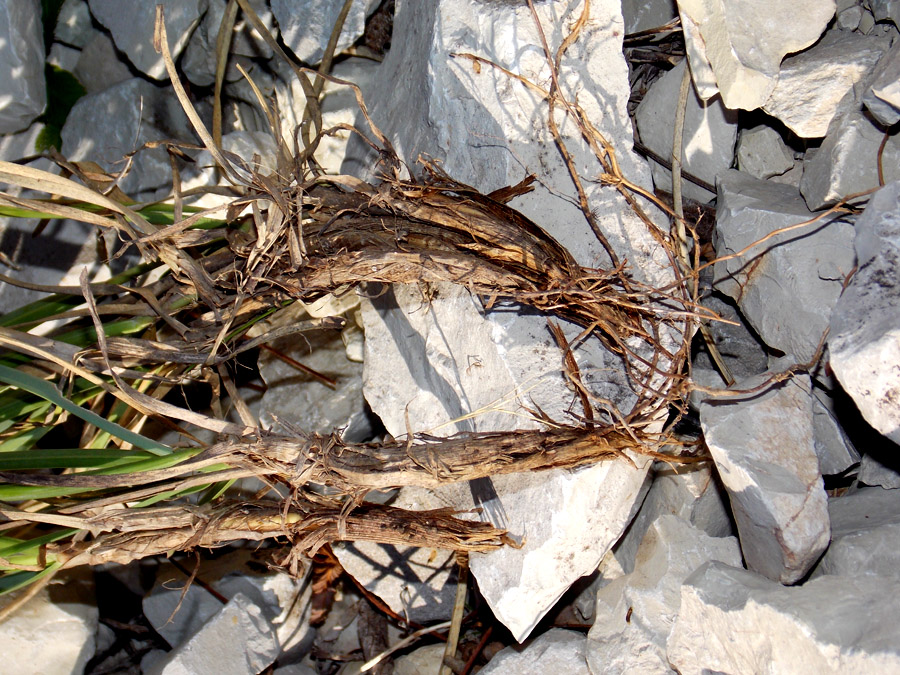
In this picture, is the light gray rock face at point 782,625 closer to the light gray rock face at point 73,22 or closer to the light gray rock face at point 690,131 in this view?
the light gray rock face at point 690,131

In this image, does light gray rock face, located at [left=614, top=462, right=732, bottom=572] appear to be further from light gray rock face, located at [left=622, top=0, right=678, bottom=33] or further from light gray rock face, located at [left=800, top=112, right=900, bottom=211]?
light gray rock face, located at [left=622, top=0, right=678, bottom=33]

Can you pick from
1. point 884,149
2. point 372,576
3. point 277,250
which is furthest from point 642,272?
point 372,576

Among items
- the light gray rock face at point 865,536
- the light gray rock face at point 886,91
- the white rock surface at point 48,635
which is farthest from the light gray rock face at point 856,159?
the white rock surface at point 48,635

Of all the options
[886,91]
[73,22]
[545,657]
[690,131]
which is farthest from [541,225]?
[73,22]

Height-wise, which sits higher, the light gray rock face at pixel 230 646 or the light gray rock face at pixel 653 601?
the light gray rock face at pixel 653 601

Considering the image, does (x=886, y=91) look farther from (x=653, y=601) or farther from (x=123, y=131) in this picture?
(x=123, y=131)

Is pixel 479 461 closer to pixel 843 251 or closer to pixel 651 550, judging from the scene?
pixel 651 550

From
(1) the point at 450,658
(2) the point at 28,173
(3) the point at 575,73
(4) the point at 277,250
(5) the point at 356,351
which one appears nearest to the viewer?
(2) the point at 28,173
